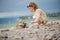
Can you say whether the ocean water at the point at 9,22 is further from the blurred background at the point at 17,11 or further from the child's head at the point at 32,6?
the child's head at the point at 32,6

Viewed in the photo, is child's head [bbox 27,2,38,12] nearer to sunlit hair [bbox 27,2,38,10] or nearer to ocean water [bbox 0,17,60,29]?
sunlit hair [bbox 27,2,38,10]

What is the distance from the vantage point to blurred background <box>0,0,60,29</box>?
1781 millimetres

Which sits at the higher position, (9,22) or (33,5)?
(33,5)

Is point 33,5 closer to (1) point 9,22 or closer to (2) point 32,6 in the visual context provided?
(2) point 32,6

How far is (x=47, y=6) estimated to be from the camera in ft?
6.15

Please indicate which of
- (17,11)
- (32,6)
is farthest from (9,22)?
(32,6)

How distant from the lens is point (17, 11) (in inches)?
71.9

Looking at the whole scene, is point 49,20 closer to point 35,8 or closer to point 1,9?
point 35,8

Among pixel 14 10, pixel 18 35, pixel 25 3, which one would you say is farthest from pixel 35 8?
pixel 18 35

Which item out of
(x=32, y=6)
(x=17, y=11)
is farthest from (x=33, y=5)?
(x=17, y=11)

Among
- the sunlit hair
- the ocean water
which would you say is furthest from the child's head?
the ocean water

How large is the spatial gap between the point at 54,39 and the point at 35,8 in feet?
1.53

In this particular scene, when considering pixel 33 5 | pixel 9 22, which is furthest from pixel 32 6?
pixel 9 22

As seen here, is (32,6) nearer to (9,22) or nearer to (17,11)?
(17,11)
